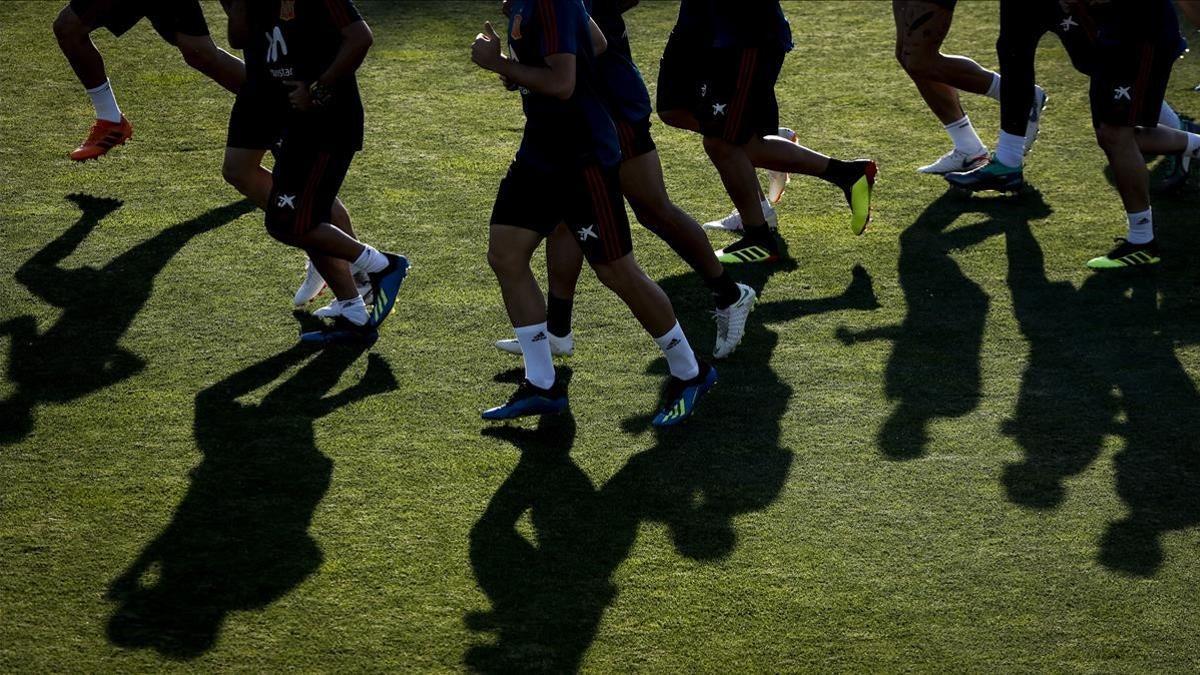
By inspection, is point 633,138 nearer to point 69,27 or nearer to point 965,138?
point 965,138

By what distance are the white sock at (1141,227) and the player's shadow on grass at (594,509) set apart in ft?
6.54

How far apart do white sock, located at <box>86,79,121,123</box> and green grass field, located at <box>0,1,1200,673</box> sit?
269 millimetres

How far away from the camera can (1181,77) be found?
28.9ft

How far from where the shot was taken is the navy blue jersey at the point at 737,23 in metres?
6.48

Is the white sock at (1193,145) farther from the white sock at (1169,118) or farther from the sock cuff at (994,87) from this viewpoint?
the sock cuff at (994,87)

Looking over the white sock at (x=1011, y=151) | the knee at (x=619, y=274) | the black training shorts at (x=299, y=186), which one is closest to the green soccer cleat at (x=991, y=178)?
the white sock at (x=1011, y=151)

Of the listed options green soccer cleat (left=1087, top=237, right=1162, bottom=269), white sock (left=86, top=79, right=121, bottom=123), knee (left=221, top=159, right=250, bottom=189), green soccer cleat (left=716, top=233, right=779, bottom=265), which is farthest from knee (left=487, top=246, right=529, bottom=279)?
white sock (left=86, top=79, right=121, bottom=123)

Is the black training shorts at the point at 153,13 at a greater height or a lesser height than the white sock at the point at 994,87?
greater

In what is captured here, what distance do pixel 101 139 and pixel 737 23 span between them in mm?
3542

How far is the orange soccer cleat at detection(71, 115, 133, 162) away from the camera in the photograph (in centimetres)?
755

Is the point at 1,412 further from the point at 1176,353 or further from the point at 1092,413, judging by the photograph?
the point at 1176,353

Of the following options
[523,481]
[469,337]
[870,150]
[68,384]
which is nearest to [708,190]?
[870,150]

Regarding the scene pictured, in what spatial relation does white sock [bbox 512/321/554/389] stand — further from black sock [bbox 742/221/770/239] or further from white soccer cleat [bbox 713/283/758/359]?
black sock [bbox 742/221/770/239]

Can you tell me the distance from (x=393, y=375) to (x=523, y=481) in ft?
3.28
